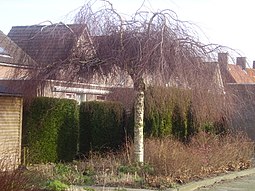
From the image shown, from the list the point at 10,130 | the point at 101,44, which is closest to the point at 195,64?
the point at 101,44

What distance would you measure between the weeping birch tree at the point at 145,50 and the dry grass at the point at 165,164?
27.3 inches

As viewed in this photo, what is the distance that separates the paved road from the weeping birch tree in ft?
6.99

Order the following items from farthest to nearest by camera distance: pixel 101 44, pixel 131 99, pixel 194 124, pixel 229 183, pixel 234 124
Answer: pixel 234 124 → pixel 194 124 → pixel 131 99 → pixel 229 183 → pixel 101 44

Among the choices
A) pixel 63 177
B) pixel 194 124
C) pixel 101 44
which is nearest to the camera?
pixel 63 177

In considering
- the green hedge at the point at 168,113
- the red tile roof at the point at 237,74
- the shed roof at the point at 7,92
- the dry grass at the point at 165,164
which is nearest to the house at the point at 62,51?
the shed roof at the point at 7,92

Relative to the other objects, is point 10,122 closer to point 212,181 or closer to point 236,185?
point 212,181

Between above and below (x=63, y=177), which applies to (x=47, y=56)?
above

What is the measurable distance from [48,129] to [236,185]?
5.77 metres

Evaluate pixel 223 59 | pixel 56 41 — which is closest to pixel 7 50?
pixel 56 41

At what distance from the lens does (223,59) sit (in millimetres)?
14516

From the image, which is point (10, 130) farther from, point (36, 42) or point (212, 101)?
point (212, 101)

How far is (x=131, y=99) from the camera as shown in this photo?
19297 mm

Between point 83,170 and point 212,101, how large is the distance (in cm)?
384

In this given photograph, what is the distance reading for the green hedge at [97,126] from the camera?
1883 cm
